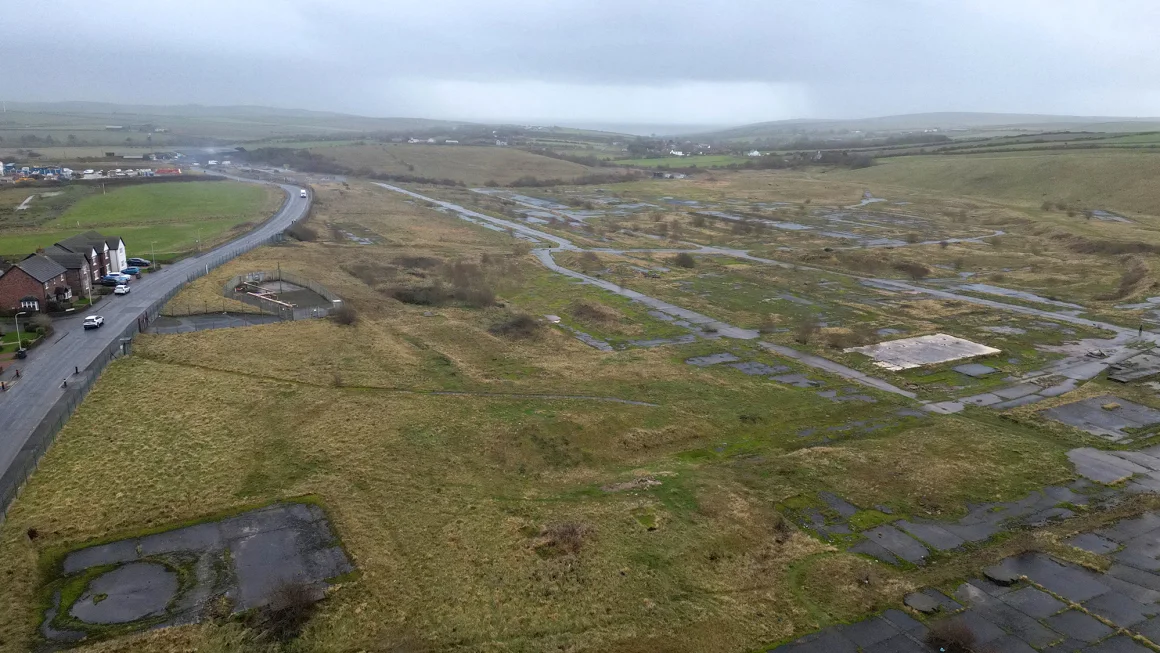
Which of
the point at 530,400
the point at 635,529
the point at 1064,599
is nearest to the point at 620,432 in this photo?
the point at 530,400

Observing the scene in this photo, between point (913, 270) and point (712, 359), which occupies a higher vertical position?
point (913, 270)

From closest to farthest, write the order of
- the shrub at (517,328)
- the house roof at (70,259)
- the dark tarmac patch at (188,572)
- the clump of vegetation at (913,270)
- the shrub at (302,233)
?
the dark tarmac patch at (188,572), the shrub at (517,328), the house roof at (70,259), the clump of vegetation at (913,270), the shrub at (302,233)

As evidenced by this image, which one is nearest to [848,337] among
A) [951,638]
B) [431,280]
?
[951,638]

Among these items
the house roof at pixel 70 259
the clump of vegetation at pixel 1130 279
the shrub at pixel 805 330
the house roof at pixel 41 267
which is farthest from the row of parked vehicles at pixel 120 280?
the clump of vegetation at pixel 1130 279

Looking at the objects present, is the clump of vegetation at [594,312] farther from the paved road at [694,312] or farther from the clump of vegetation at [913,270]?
the clump of vegetation at [913,270]

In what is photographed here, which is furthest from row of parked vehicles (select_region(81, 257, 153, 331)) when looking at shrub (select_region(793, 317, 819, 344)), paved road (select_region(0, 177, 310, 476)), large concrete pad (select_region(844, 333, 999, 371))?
large concrete pad (select_region(844, 333, 999, 371))

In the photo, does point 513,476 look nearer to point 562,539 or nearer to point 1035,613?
point 562,539
